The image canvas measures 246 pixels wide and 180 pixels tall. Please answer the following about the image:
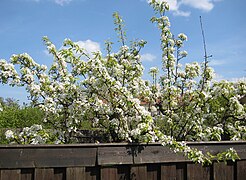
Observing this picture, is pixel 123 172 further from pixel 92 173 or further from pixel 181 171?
pixel 181 171

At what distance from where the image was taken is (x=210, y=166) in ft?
8.85

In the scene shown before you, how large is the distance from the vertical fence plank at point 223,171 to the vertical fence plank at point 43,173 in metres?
1.41

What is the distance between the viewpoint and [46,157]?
2365 millimetres

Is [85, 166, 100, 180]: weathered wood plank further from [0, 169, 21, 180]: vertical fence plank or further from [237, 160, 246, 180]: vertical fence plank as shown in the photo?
[237, 160, 246, 180]: vertical fence plank

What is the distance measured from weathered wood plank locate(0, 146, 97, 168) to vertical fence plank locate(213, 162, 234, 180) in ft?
3.58

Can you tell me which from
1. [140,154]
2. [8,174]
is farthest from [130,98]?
[8,174]

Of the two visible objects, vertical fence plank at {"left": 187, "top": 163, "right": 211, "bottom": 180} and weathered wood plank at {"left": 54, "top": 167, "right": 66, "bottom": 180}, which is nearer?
weathered wood plank at {"left": 54, "top": 167, "right": 66, "bottom": 180}

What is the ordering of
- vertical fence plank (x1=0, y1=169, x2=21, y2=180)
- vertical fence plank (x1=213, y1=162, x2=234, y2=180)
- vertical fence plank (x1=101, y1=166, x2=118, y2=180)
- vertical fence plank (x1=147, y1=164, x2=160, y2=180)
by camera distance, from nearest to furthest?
vertical fence plank (x1=0, y1=169, x2=21, y2=180)
vertical fence plank (x1=101, y1=166, x2=118, y2=180)
vertical fence plank (x1=147, y1=164, x2=160, y2=180)
vertical fence plank (x1=213, y1=162, x2=234, y2=180)

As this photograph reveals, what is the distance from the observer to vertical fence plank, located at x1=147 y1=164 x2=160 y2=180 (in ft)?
8.32

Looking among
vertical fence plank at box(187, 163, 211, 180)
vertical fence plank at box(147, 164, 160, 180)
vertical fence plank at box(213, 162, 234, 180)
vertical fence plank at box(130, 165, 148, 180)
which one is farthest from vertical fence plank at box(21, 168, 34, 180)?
vertical fence plank at box(213, 162, 234, 180)

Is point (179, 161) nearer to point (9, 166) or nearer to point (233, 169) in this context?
point (233, 169)

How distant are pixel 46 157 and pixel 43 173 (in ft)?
0.41

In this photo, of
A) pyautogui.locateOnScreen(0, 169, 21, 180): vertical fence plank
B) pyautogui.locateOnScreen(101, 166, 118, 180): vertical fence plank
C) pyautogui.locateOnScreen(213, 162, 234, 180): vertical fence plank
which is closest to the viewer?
pyautogui.locateOnScreen(0, 169, 21, 180): vertical fence plank

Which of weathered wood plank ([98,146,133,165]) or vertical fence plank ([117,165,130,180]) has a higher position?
weathered wood plank ([98,146,133,165])
